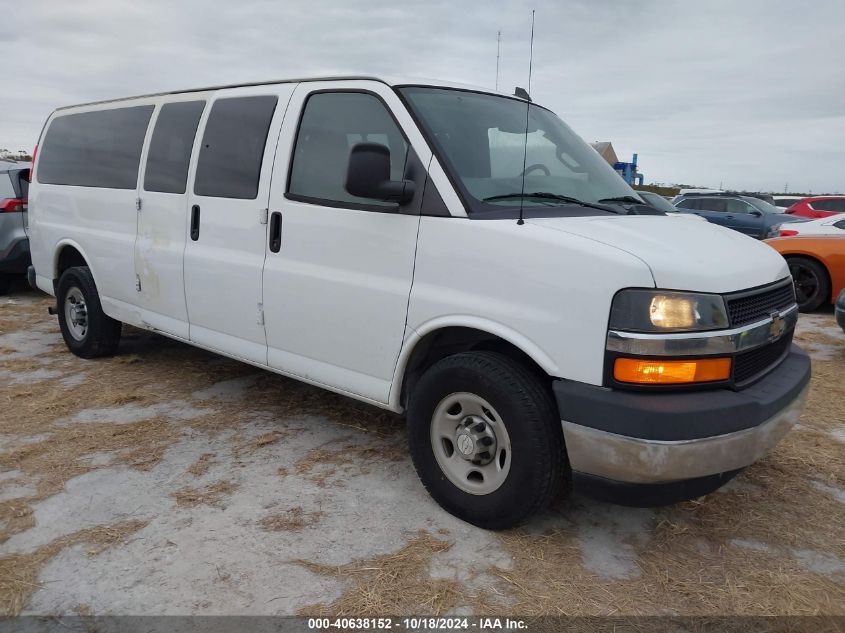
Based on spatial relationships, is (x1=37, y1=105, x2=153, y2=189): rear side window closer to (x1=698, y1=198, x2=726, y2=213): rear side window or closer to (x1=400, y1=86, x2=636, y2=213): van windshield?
(x1=400, y1=86, x2=636, y2=213): van windshield

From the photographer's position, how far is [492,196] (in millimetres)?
3139

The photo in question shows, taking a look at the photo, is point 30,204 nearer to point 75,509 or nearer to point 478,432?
point 75,509

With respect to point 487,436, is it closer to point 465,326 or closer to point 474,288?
point 465,326

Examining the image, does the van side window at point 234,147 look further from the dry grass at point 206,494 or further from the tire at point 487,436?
the tire at point 487,436

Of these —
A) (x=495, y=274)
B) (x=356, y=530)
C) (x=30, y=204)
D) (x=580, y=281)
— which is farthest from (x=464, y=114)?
(x=30, y=204)

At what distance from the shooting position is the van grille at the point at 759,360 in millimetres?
2729

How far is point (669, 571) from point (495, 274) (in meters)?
1.45

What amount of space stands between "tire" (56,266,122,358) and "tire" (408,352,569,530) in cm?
355

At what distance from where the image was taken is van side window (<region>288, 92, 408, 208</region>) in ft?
11.1

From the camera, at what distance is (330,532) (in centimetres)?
305

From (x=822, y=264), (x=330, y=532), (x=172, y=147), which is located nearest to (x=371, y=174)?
(x=330, y=532)

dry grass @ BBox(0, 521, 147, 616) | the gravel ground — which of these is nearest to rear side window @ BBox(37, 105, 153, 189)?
the gravel ground

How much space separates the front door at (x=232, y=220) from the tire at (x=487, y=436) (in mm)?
1319

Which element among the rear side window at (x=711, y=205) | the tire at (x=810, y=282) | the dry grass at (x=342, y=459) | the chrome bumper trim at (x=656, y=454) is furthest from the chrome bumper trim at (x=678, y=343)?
the rear side window at (x=711, y=205)
